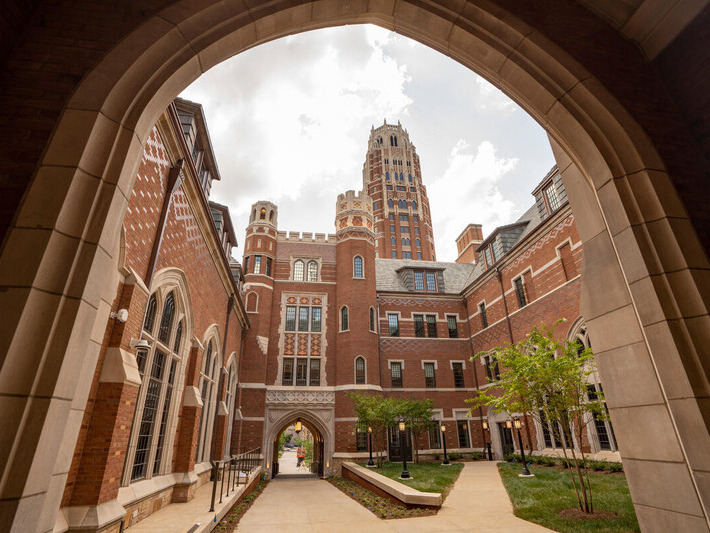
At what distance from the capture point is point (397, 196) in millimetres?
65875

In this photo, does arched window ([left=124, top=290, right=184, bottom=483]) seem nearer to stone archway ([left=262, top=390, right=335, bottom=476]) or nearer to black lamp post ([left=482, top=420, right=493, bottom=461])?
stone archway ([left=262, top=390, right=335, bottom=476])

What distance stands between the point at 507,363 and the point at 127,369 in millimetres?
8419

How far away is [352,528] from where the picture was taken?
310 inches

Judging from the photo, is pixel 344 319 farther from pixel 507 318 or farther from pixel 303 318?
pixel 507 318

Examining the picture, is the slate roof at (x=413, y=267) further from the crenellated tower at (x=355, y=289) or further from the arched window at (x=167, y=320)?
the arched window at (x=167, y=320)

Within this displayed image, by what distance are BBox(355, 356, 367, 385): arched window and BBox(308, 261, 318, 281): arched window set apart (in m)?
6.43

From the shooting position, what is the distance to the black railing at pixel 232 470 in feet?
26.0

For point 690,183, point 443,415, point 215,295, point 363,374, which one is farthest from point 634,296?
point 443,415

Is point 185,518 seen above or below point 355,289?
below

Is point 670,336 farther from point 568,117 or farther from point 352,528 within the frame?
point 352,528

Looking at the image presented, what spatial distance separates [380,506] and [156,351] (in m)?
7.19

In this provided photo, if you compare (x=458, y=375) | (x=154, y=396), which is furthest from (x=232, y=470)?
(x=458, y=375)

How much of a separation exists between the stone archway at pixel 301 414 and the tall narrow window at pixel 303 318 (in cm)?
413

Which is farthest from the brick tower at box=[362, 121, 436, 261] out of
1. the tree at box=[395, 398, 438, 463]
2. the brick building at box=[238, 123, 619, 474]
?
the tree at box=[395, 398, 438, 463]
